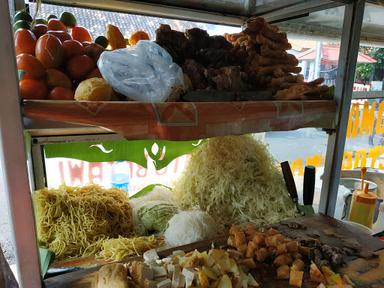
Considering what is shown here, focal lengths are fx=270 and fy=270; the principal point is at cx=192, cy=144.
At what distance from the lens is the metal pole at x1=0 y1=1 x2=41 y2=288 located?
911mm

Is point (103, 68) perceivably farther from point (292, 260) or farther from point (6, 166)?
point (292, 260)

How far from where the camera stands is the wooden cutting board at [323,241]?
1262mm

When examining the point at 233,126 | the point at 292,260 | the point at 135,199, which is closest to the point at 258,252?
the point at 292,260

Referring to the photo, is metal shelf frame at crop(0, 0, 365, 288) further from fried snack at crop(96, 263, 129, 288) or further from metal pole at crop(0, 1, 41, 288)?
fried snack at crop(96, 263, 129, 288)

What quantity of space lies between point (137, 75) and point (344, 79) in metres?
1.37

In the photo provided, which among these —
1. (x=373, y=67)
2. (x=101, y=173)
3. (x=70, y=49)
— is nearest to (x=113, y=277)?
(x=70, y=49)

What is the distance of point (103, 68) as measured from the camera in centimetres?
123

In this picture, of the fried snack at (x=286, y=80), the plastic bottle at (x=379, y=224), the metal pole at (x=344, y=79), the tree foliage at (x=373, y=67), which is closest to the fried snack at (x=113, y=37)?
the fried snack at (x=286, y=80)

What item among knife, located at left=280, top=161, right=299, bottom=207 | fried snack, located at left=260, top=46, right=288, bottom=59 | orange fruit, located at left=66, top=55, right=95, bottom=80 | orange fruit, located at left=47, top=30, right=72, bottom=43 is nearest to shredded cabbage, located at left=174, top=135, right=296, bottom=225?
knife, located at left=280, top=161, right=299, bottom=207

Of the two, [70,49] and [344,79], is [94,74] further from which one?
[344,79]

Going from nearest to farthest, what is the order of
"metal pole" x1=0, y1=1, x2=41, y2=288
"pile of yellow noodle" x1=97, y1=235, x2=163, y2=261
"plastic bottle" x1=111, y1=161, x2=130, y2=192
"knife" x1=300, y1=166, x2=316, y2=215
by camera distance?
"metal pole" x1=0, y1=1, x2=41, y2=288
"pile of yellow noodle" x1=97, y1=235, x2=163, y2=261
"knife" x1=300, y1=166, x2=316, y2=215
"plastic bottle" x1=111, y1=161, x2=130, y2=192

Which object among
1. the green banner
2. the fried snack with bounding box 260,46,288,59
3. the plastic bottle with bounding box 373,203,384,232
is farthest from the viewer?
the plastic bottle with bounding box 373,203,384,232

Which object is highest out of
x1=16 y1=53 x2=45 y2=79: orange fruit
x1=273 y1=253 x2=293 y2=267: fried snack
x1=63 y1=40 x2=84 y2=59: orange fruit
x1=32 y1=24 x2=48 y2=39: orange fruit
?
x1=32 y1=24 x2=48 y2=39: orange fruit

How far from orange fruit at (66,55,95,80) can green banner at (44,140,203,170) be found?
2.60 ft
